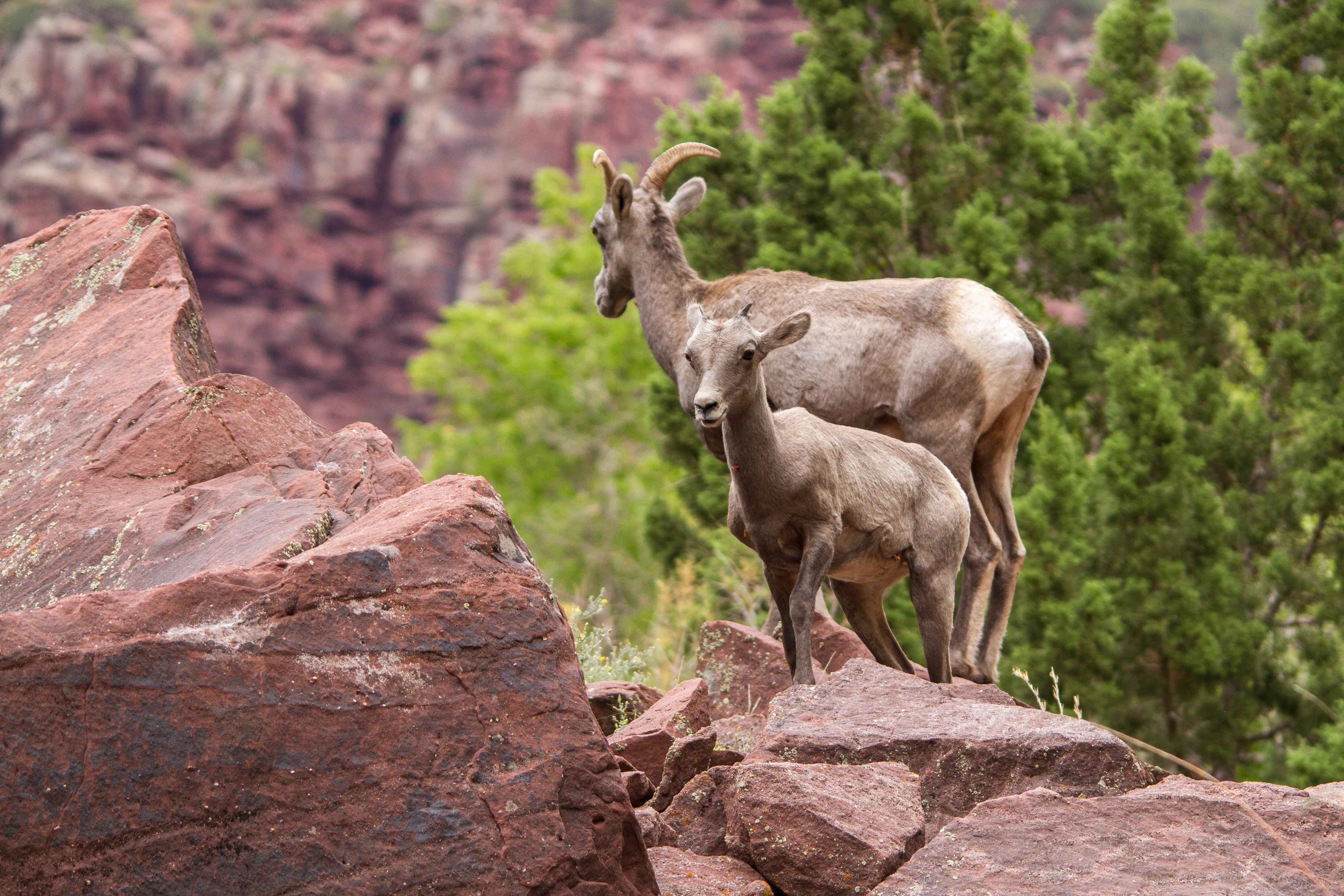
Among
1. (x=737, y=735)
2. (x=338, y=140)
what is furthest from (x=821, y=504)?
(x=338, y=140)

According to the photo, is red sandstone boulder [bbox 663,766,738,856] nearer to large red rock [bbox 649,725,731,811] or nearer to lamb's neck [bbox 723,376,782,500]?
large red rock [bbox 649,725,731,811]

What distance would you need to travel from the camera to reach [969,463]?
6.49 meters

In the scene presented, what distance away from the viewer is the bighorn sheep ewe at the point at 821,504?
497 centimetres

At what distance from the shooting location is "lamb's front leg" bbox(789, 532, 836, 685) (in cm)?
509

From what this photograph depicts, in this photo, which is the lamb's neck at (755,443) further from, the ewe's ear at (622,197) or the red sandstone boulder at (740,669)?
the ewe's ear at (622,197)

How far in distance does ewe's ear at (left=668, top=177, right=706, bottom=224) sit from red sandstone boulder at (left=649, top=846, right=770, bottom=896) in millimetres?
4331

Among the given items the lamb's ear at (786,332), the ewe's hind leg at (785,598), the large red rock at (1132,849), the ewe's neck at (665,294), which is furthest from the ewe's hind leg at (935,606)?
the ewe's neck at (665,294)

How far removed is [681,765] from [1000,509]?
293 cm

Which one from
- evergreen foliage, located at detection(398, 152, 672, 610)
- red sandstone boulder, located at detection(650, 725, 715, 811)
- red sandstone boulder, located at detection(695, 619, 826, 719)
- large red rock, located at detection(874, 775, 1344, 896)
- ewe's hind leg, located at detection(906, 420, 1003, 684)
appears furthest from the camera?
evergreen foliage, located at detection(398, 152, 672, 610)

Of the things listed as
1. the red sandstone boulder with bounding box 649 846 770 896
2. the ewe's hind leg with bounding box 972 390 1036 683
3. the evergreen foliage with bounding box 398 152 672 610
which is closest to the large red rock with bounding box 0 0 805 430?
the evergreen foliage with bounding box 398 152 672 610

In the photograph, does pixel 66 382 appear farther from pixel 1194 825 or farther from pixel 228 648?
pixel 1194 825

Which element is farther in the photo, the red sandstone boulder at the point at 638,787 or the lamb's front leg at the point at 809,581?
the lamb's front leg at the point at 809,581

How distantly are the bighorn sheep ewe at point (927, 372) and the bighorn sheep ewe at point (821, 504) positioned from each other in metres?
0.67

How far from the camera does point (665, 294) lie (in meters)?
7.20
